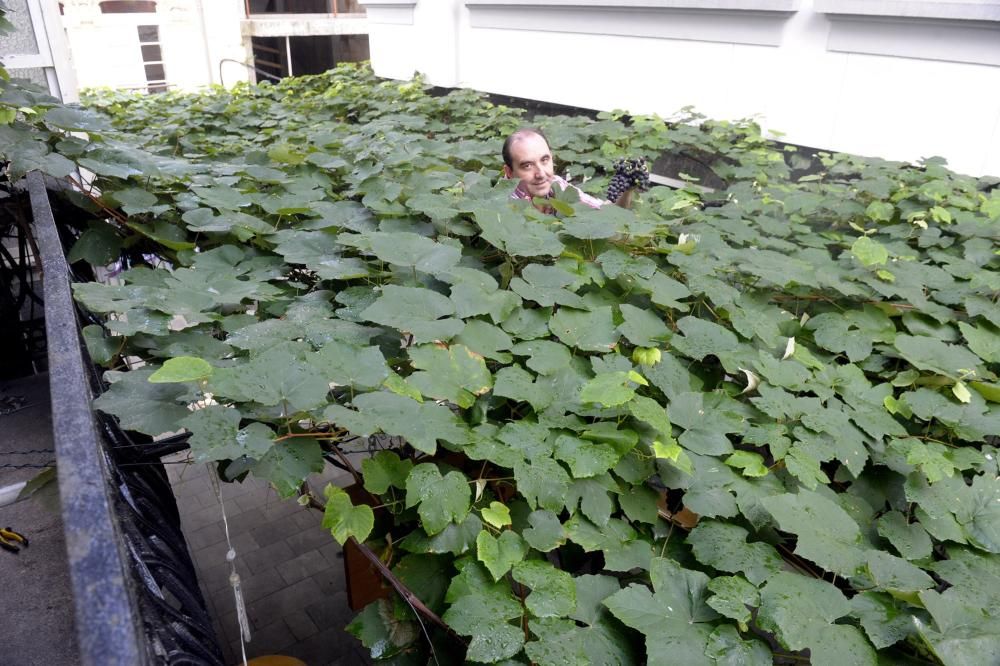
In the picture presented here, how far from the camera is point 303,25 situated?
19516 millimetres

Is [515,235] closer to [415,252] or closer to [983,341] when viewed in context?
[415,252]

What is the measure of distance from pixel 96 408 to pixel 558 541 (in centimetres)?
90

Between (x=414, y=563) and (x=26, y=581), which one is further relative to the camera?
(x=26, y=581)

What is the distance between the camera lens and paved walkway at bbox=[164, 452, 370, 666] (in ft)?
13.9

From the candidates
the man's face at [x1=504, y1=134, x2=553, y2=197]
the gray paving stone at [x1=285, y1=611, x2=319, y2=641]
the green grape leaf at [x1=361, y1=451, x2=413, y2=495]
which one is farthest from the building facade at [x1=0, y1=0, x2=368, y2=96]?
the green grape leaf at [x1=361, y1=451, x2=413, y2=495]

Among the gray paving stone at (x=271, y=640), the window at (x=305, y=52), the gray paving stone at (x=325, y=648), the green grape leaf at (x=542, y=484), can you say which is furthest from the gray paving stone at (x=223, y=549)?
the window at (x=305, y=52)

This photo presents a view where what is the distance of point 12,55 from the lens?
3.29m

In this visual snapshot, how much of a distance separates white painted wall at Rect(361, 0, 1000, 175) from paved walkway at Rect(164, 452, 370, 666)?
13.8 ft

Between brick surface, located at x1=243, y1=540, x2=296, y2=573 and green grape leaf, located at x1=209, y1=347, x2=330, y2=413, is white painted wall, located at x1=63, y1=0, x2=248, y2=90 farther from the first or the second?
green grape leaf, located at x1=209, y1=347, x2=330, y2=413

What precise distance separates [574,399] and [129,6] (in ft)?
77.7

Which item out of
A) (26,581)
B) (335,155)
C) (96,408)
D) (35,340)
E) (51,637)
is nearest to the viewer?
(96,408)

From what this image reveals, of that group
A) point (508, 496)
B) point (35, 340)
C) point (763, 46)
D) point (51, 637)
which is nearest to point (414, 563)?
point (508, 496)

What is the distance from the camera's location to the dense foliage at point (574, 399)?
45.0 inches

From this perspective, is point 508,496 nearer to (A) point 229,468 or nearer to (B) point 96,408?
→ (A) point 229,468
